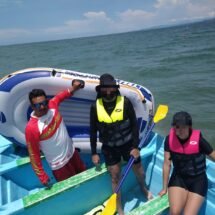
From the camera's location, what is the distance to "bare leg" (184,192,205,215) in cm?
220

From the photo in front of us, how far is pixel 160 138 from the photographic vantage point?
336 centimetres

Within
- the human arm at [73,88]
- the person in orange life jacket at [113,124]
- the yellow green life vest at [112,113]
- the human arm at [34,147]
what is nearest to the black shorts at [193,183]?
the person in orange life jacket at [113,124]

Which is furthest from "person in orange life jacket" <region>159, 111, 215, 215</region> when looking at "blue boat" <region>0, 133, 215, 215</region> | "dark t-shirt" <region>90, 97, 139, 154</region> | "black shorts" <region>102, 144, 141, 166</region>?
"black shorts" <region>102, 144, 141, 166</region>

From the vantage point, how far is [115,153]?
8.74 feet

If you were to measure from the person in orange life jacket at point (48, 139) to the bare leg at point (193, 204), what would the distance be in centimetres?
120

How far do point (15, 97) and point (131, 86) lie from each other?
1.25 meters

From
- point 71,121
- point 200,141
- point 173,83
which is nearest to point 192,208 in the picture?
point 200,141

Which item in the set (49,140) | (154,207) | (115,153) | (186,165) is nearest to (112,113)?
(115,153)

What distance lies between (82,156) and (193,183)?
1633mm

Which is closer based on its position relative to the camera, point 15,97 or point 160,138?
point 15,97

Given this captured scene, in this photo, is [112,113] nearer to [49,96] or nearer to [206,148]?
[206,148]

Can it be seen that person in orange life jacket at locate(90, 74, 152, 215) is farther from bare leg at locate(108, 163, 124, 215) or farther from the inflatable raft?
the inflatable raft

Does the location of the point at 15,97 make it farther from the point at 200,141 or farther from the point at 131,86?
the point at 200,141

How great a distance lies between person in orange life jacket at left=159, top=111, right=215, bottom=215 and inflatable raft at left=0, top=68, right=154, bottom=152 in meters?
0.85
